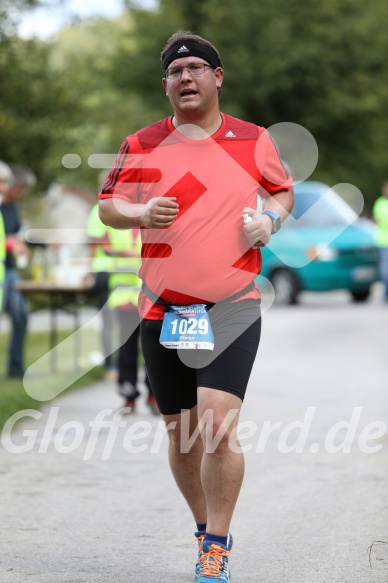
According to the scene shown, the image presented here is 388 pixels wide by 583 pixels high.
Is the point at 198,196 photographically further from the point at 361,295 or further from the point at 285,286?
the point at 361,295

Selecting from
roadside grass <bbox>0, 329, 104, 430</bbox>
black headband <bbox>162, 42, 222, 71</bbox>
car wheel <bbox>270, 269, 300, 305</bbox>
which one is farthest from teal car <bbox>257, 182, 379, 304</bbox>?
black headband <bbox>162, 42, 222, 71</bbox>

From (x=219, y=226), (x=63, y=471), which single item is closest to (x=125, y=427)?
(x=63, y=471)

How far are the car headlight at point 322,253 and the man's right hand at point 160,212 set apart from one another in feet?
57.4

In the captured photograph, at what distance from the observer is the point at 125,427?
32.3 ft

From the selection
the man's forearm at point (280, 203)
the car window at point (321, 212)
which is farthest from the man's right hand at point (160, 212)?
the car window at point (321, 212)

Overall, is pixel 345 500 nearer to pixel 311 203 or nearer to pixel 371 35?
pixel 311 203

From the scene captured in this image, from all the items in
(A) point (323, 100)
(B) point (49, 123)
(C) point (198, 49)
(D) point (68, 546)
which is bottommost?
(D) point (68, 546)

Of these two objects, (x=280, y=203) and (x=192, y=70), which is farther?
(x=280, y=203)

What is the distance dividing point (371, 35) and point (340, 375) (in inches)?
1367

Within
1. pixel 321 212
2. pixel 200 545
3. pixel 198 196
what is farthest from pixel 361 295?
pixel 198 196

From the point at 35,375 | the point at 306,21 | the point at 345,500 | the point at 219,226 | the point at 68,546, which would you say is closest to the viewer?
the point at 219,226

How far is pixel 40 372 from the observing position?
13430 millimetres

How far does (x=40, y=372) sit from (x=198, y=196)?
8.38 meters

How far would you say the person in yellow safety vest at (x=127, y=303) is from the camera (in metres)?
10.5
